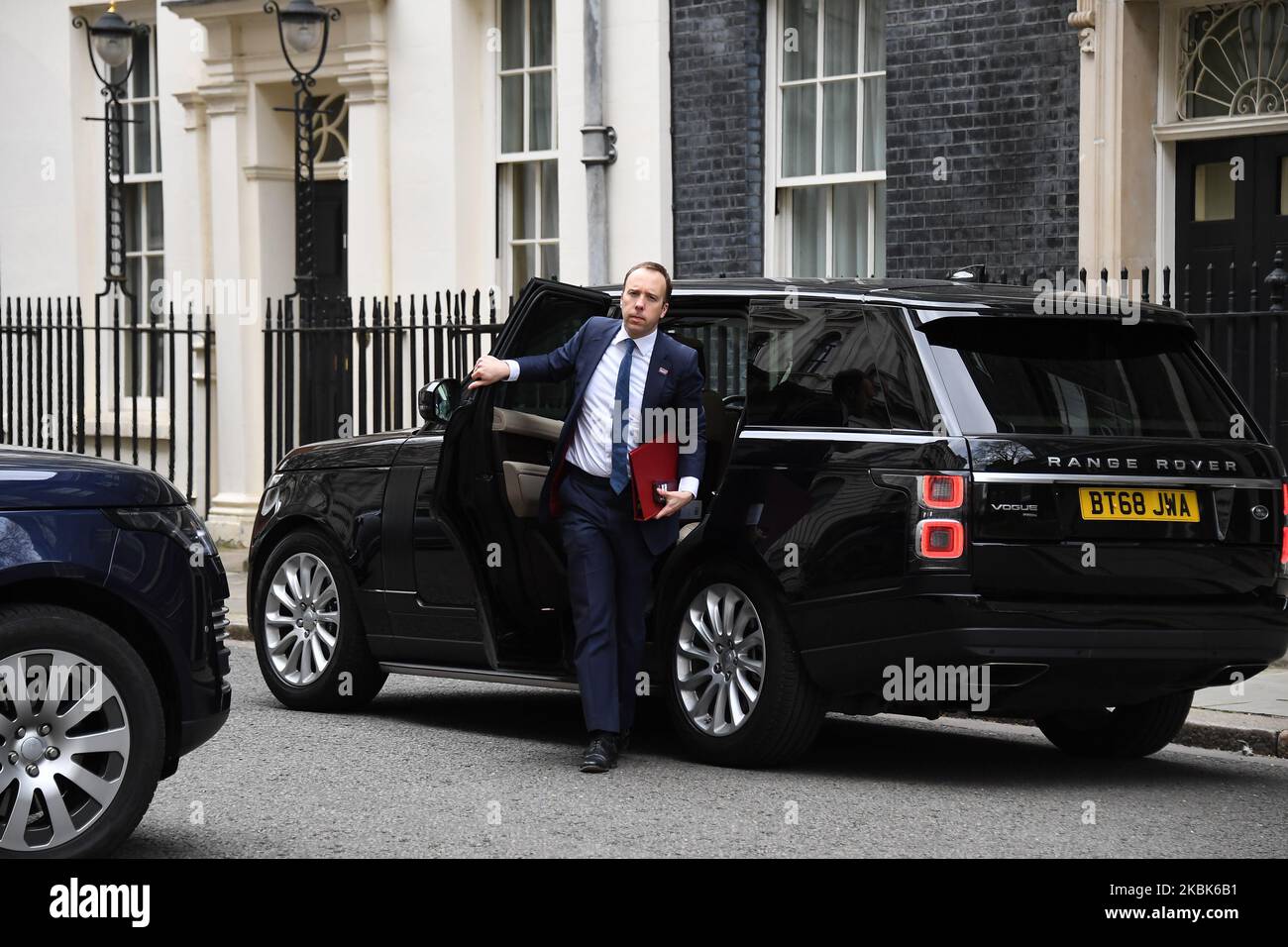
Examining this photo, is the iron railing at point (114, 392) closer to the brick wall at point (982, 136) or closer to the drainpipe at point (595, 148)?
the drainpipe at point (595, 148)

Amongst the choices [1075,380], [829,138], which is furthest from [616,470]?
[829,138]

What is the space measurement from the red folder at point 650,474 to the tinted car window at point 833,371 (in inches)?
14.3

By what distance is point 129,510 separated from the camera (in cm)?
630

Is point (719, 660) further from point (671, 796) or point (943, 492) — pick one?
point (943, 492)

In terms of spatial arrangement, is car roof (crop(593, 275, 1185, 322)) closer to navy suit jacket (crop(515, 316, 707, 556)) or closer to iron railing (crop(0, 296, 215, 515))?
navy suit jacket (crop(515, 316, 707, 556))

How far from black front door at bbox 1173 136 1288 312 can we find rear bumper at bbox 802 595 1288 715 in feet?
18.4

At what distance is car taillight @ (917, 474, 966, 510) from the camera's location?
7434 millimetres

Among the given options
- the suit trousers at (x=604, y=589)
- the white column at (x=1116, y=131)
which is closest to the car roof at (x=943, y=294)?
the suit trousers at (x=604, y=589)

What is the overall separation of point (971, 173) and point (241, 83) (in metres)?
7.33

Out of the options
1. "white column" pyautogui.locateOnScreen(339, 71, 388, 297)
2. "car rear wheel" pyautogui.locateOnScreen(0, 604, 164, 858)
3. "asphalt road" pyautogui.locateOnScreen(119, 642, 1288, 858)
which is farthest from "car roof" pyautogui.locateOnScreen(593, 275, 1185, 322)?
"white column" pyautogui.locateOnScreen(339, 71, 388, 297)

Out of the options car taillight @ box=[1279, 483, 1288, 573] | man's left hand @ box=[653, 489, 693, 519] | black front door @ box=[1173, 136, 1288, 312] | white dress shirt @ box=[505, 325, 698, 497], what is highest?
black front door @ box=[1173, 136, 1288, 312]

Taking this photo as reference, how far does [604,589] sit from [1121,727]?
2.22 meters

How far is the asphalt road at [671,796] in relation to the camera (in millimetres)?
6816
